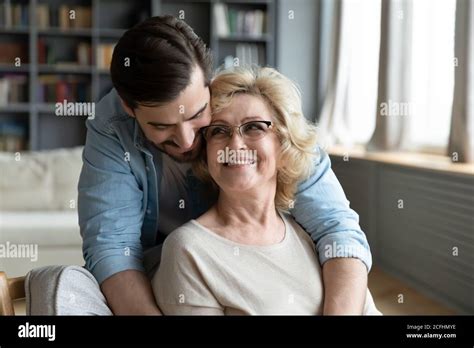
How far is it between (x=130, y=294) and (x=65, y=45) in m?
2.72

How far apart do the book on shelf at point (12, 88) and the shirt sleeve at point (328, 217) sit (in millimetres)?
2656

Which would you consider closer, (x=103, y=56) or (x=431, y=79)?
(x=431, y=79)

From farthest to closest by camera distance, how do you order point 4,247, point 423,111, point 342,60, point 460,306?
point 342,60 → point 423,111 → point 4,247 → point 460,306

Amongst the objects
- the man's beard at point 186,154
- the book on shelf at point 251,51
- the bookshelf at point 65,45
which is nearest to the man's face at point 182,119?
the man's beard at point 186,154

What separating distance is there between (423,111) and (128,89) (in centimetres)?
119

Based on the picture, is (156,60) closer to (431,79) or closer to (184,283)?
(184,283)

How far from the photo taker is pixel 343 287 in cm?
84

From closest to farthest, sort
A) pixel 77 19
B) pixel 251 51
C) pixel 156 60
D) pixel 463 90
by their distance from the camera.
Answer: pixel 156 60, pixel 463 90, pixel 77 19, pixel 251 51

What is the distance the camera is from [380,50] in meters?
1.79

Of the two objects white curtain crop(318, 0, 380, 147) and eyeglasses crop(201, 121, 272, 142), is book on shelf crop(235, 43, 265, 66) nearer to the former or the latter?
white curtain crop(318, 0, 380, 147)

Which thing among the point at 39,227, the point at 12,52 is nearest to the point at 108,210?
the point at 39,227

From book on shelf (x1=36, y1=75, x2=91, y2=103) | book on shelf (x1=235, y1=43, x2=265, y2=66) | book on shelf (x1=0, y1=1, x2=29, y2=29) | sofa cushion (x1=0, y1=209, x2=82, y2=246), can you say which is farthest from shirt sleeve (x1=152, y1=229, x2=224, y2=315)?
book on shelf (x1=0, y1=1, x2=29, y2=29)
